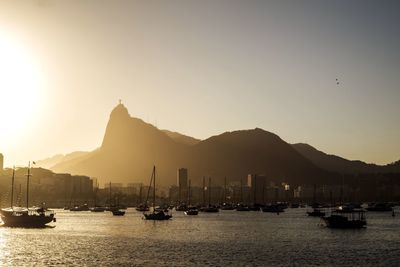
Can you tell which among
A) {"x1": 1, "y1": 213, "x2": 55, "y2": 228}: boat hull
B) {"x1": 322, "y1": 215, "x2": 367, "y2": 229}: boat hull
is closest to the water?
{"x1": 322, "y1": 215, "x2": 367, "y2": 229}: boat hull

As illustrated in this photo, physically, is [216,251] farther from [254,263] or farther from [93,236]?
[93,236]

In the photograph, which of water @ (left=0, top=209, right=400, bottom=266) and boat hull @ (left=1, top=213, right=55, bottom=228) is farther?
boat hull @ (left=1, top=213, right=55, bottom=228)

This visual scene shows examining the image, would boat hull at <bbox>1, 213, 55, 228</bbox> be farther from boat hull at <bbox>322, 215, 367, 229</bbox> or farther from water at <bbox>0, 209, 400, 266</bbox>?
boat hull at <bbox>322, 215, 367, 229</bbox>

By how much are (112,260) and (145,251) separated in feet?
34.7

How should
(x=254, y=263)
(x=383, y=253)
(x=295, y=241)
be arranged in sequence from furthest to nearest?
(x=295, y=241) → (x=383, y=253) → (x=254, y=263)

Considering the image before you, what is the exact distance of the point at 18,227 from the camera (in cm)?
13212

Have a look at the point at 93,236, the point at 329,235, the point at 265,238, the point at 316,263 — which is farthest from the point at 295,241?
the point at 93,236

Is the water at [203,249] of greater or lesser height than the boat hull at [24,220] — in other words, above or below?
below

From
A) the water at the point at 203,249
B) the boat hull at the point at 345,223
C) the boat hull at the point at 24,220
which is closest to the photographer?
the water at the point at 203,249

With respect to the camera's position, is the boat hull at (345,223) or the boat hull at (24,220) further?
the boat hull at (24,220)

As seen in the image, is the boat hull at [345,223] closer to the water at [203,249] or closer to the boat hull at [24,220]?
the water at [203,249]

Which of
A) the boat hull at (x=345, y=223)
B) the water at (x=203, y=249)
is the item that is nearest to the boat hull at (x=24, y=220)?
the water at (x=203, y=249)

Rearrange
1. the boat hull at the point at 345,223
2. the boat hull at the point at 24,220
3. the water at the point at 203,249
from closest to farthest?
the water at the point at 203,249, the boat hull at the point at 345,223, the boat hull at the point at 24,220

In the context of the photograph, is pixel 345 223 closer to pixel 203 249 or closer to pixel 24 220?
pixel 203 249
